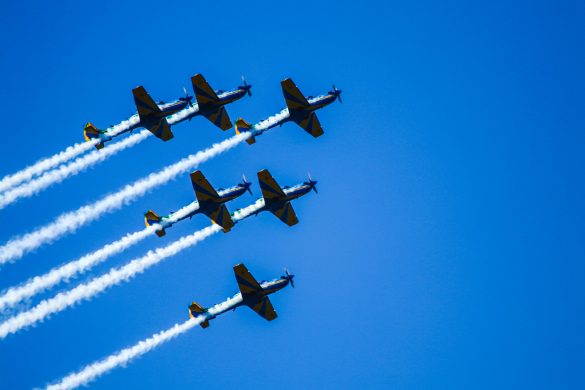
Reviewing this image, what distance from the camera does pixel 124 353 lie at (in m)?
84.9

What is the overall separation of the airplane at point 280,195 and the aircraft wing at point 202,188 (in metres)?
4.33

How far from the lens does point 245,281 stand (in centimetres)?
8356

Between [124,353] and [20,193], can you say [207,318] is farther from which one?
[20,193]

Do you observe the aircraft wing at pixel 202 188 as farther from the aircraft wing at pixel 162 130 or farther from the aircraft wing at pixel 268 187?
the aircraft wing at pixel 162 130

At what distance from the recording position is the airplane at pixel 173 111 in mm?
83125

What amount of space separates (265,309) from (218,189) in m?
11.1

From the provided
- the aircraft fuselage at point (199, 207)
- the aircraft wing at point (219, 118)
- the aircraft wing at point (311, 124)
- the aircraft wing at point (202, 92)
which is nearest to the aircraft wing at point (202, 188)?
the aircraft fuselage at point (199, 207)

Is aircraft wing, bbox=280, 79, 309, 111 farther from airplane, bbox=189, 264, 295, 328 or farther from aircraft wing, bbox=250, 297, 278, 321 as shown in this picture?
aircraft wing, bbox=250, 297, 278, 321

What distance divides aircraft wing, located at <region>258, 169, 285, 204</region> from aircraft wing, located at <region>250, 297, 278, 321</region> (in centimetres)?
851

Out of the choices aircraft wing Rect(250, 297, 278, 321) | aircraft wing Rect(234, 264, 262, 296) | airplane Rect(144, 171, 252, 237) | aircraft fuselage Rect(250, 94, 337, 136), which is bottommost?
aircraft wing Rect(250, 297, 278, 321)

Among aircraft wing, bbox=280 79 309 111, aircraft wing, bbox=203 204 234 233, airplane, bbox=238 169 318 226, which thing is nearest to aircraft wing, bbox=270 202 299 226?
airplane, bbox=238 169 318 226

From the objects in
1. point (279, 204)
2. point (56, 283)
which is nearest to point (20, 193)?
point (56, 283)

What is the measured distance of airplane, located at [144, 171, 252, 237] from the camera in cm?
8319

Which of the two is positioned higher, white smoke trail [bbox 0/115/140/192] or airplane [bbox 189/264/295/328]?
white smoke trail [bbox 0/115/140/192]
